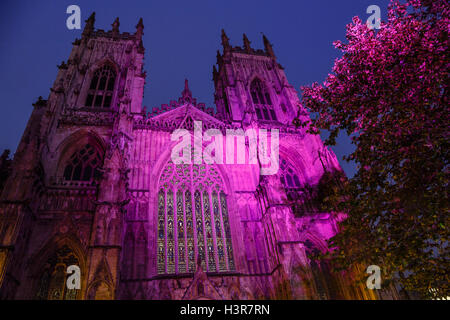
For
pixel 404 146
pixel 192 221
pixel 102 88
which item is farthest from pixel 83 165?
pixel 404 146

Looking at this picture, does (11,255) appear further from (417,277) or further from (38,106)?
(417,277)

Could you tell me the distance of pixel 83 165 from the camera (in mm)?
16016

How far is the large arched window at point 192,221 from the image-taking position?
43.4 feet

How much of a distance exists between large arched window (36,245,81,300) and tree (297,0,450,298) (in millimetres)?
11072

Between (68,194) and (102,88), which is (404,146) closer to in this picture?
(68,194)

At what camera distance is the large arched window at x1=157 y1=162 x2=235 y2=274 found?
1322cm

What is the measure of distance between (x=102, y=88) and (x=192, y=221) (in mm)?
13515

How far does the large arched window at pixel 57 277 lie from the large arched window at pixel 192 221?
12.5 feet

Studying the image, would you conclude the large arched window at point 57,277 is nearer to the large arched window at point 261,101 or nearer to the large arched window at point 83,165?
the large arched window at point 83,165

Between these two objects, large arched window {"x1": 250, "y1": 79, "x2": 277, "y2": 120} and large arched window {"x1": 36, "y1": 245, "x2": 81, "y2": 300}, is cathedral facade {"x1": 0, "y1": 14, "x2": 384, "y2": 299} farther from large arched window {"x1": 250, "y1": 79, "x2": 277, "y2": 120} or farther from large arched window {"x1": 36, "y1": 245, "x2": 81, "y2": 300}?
large arched window {"x1": 250, "y1": 79, "x2": 277, "y2": 120}

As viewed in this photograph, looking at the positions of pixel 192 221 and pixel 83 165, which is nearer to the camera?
pixel 192 221

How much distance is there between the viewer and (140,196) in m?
14.1
